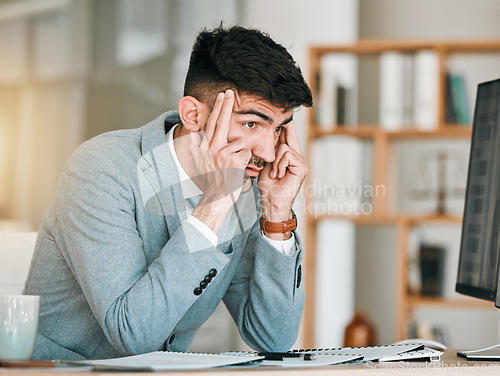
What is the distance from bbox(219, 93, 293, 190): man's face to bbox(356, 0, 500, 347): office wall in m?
2.47

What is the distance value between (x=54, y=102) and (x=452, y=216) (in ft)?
6.03

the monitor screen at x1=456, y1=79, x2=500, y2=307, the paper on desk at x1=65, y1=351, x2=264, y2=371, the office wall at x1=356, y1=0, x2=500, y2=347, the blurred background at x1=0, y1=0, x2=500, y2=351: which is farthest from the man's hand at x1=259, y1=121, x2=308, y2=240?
the office wall at x1=356, y1=0, x2=500, y2=347

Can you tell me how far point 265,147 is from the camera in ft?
4.45

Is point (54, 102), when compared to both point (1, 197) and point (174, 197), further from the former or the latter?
point (174, 197)

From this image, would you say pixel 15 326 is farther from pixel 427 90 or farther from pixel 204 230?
pixel 427 90

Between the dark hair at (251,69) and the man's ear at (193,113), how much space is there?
0.02 m

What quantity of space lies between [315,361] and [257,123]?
0.55 metres

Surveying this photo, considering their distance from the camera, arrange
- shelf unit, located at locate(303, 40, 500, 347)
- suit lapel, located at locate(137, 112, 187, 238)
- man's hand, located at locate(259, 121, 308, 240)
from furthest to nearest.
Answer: shelf unit, located at locate(303, 40, 500, 347), man's hand, located at locate(259, 121, 308, 240), suit lapel, located at locate(137, 112, 187, 238)

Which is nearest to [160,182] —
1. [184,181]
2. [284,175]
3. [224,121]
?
[184,181]

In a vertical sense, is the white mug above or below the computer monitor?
below

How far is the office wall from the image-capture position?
364cm

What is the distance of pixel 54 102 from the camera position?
2.94 m

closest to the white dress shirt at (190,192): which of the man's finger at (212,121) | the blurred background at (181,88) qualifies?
the man's finger at (212,121)

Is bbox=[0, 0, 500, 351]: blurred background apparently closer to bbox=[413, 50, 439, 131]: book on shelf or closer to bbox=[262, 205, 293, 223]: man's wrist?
bbox=[413, 50, 439, 131]: book on shelf
